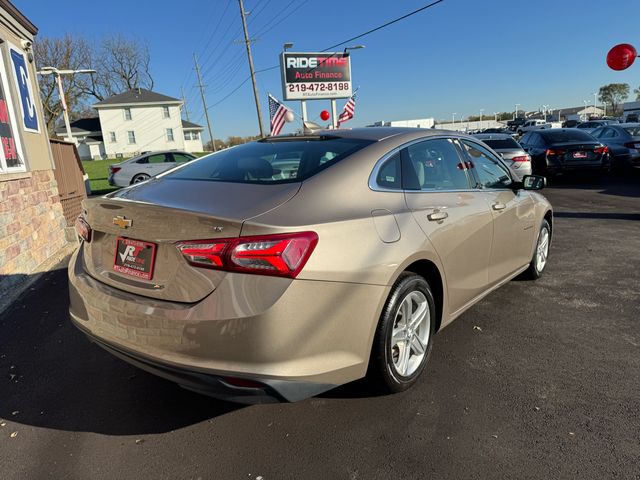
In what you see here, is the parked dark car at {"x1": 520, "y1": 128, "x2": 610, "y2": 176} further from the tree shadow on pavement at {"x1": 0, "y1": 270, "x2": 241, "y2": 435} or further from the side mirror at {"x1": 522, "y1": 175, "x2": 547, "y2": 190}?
the tree shadow on pavement at {"x1": 0, "y1": 270, "x2": 241, "y2": 435}

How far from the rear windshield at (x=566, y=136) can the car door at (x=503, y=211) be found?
994 centimetres

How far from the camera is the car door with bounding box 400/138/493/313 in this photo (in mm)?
2951

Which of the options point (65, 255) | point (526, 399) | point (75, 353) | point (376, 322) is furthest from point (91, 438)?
point (65, 255)

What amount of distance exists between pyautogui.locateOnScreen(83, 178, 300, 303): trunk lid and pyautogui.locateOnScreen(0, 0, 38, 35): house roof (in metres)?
5.21

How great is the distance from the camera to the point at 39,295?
205 inches

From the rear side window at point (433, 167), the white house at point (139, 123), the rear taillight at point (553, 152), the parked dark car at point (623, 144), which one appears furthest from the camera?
the white house at point (139, 123)

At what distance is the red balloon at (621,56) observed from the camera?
10695 millimetres

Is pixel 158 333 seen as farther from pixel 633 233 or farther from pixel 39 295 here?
pixel 633 233

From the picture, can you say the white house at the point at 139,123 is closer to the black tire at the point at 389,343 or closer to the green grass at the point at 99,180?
the green grass at the point at 99,180

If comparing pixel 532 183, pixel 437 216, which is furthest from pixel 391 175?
pixel 532 183

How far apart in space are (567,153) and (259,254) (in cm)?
1266

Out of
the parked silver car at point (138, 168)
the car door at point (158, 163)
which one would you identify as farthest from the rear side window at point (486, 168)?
the car door at point (158, 163)

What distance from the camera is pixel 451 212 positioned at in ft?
10.3

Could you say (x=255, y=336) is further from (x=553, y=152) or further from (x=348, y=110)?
(x=348, y=110)
